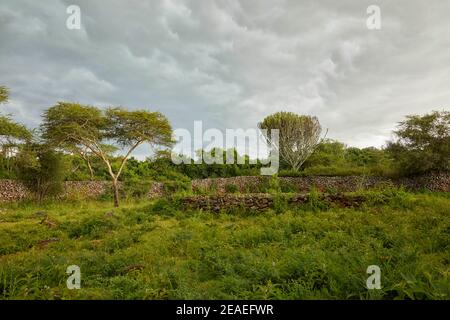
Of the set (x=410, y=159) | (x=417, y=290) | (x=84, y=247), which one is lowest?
(x=84, y=247)

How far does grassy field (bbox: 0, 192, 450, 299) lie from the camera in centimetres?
363

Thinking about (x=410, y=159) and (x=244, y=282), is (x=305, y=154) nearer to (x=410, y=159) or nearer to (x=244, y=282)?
(x=410, y=159)

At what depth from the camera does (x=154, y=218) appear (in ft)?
33.9

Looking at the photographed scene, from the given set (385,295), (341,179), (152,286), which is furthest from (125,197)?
(385,295)

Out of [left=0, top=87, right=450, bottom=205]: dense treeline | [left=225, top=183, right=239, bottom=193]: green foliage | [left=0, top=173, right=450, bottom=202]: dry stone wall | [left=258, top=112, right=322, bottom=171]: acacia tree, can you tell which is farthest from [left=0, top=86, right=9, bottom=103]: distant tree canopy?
[left=258, top=112, right=322, bottom=171]: acacia tree

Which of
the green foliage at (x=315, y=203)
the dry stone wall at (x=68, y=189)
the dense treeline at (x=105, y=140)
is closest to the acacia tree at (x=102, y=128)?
the dense treeline at (x=105, y=140)

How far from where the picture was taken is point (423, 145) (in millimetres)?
17609

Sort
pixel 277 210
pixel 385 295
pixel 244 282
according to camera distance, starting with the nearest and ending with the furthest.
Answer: pixel 385 295 < pixel 244 282 < pixel 277 210

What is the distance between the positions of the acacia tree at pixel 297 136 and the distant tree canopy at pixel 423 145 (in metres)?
11.0

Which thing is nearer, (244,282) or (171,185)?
(244,282)

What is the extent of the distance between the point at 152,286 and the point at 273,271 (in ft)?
5.61

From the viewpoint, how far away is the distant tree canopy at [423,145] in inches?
666

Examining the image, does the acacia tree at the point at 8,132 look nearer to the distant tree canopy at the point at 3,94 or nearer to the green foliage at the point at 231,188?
the distant tree canopy at the point at 3,94

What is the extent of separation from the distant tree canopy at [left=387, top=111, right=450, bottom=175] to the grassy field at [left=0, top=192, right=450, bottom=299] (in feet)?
27.8
